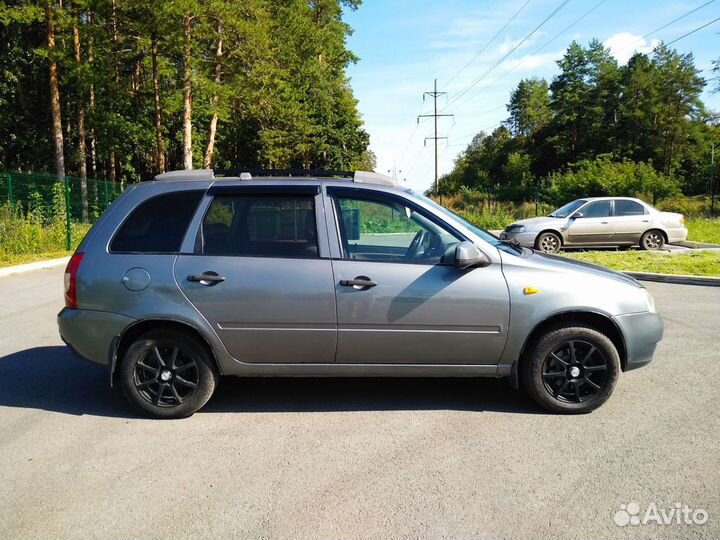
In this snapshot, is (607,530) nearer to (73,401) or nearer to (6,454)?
(6,454)

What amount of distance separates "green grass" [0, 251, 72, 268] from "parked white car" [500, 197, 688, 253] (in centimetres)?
1325

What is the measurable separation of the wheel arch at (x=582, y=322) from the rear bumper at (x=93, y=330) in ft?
9.78

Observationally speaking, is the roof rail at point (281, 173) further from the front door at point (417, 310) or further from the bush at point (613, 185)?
the bush at point (613, 185)

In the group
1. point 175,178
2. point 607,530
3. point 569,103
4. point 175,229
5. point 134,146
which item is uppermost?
point 569,103

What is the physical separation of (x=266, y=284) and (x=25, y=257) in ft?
45.9

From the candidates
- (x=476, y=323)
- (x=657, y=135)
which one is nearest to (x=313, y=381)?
(x=476, y=323)

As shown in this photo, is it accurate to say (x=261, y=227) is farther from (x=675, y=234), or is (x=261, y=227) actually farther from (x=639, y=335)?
(x=675, y=234)

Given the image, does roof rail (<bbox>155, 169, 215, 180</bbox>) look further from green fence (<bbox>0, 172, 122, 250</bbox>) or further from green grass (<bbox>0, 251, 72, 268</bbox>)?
green fence (<bbox>0, 172, 122, 250</bbox>)

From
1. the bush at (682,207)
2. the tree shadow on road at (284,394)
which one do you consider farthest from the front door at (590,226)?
the bush at (682,207)

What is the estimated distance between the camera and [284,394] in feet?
15.9

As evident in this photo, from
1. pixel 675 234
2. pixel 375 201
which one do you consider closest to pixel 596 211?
pixel 675 234

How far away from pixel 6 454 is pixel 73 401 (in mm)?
984

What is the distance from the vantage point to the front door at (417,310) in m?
4.11

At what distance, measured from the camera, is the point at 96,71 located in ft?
89.3
